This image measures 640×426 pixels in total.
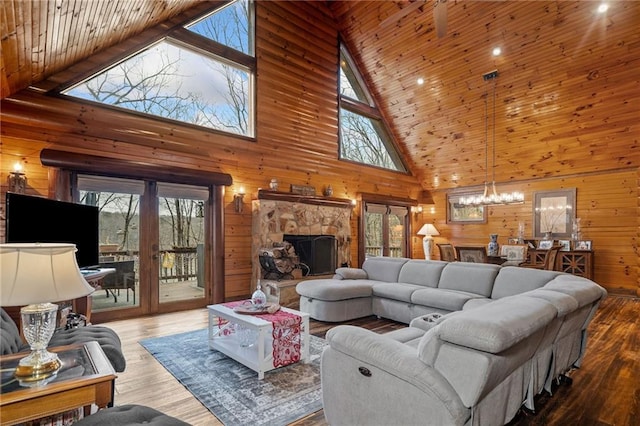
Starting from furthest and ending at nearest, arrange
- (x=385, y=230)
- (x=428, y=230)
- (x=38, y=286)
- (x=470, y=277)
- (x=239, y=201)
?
(x=428, y=230), (x=385, y=230), (x=239, y=201), (x=470, y=277), (x=38, y=286)

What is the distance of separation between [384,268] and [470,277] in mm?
1359

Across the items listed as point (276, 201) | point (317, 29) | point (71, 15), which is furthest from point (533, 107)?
point (71, 15)

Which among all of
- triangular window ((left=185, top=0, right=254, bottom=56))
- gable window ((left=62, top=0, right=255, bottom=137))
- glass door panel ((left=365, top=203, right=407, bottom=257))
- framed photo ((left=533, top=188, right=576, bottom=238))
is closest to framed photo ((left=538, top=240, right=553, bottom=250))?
framed photo ((left=533, top=188, right=576, bottom=238))

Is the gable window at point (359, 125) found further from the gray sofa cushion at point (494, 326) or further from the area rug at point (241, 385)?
the gray sofa cushion at point (494, 326)

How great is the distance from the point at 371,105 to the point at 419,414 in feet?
25.5

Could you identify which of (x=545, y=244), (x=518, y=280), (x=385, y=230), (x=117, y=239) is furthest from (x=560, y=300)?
(x=385, y=230)

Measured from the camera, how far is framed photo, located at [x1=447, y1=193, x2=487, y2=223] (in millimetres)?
8648

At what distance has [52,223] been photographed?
129 inches

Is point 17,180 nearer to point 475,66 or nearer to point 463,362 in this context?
point 463,362

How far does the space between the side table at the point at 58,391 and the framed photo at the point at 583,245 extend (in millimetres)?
8274

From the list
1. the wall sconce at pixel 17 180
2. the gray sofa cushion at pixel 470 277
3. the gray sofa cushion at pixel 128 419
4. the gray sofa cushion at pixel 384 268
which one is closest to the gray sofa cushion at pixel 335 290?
the gray sofa cushion at pixel 384 268

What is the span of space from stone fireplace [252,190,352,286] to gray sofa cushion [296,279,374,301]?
146cm

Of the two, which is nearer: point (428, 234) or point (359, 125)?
point (359, 125)

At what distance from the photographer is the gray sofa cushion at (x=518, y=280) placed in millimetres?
3713
